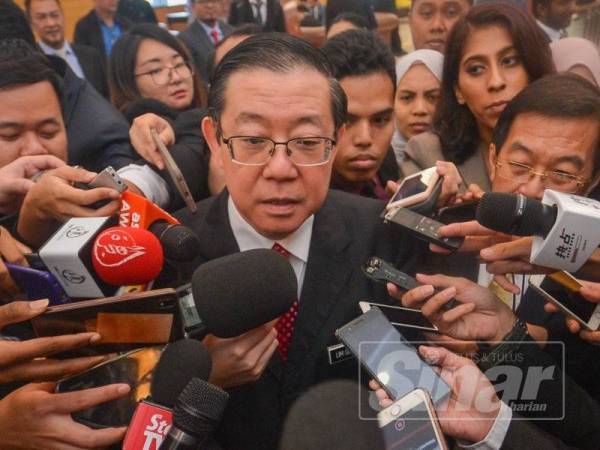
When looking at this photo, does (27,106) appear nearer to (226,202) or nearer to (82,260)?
(226,202)

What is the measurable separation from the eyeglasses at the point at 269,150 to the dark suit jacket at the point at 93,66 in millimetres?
2843

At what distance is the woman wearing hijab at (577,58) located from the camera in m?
2.11

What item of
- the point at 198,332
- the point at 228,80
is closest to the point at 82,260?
the point at 198,332

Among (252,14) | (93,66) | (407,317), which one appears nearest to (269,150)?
(407,317)

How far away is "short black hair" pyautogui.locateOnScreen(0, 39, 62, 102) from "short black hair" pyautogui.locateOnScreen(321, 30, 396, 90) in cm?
84

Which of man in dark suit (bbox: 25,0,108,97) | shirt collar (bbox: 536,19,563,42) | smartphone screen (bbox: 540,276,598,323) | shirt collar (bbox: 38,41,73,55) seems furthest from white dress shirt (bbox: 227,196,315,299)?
shirt collar (bbox: 38,41,73,55)

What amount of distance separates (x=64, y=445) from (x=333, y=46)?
1458mm

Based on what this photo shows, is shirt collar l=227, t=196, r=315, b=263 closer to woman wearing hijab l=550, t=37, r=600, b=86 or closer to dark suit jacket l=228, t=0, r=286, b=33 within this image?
woman wearing hijab l=550, t=37, r=600, b=86

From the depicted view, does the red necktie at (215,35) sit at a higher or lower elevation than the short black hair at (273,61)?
lower

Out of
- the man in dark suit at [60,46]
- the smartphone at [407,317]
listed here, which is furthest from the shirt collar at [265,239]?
the man in dark suit at [60,46]

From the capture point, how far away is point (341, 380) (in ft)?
3.99

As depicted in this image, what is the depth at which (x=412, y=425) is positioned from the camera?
0.81m

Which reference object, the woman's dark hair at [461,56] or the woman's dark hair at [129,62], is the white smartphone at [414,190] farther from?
the woman's dark hair at [129,62]

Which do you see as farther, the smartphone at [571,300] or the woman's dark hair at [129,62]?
the woman's dark hair at [129,62]
